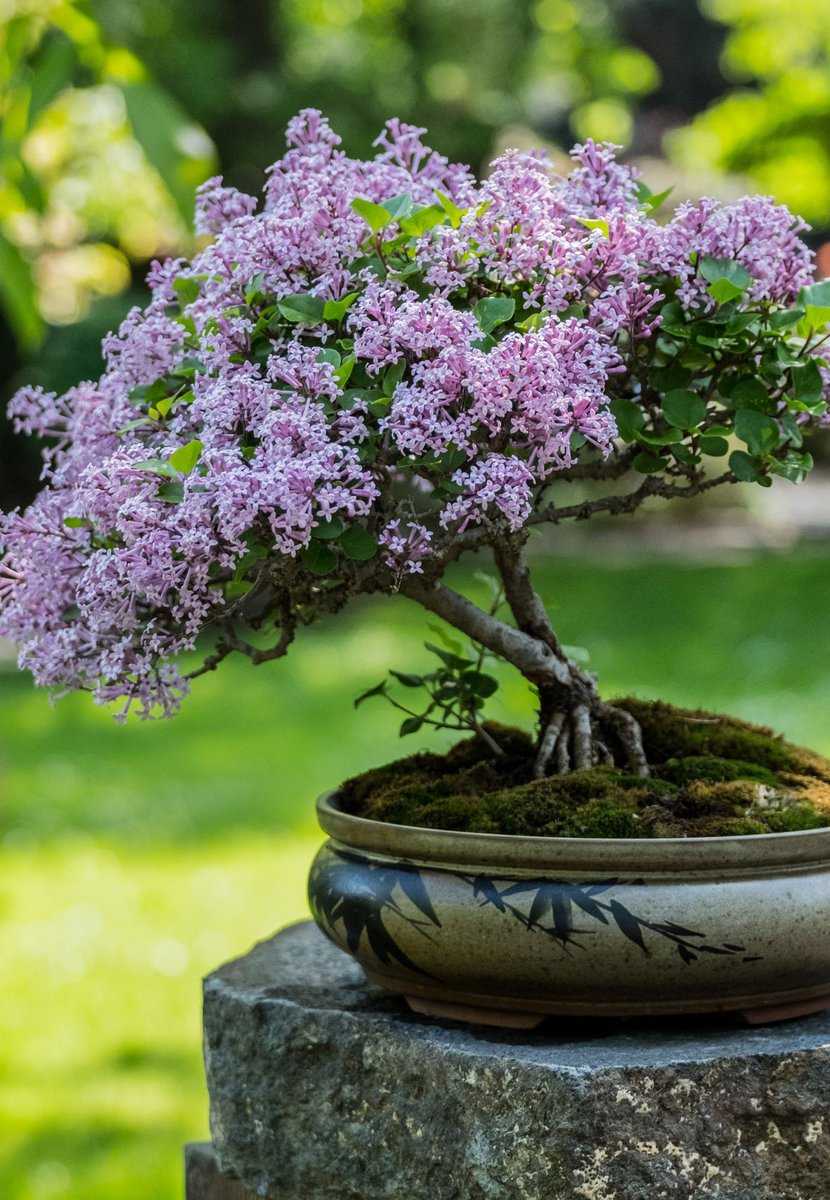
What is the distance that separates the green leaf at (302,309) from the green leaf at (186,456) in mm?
186

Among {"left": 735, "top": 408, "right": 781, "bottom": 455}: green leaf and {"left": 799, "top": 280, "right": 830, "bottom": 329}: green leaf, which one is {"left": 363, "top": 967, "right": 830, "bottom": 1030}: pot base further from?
{"left": 799, "top": 280, "right": 830, "bottom": 329}: green leaf

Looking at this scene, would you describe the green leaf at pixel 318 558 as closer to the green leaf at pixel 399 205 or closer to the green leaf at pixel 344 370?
the green leaf at pixel 344 370

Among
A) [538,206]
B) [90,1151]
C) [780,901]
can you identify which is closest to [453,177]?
[538,206]

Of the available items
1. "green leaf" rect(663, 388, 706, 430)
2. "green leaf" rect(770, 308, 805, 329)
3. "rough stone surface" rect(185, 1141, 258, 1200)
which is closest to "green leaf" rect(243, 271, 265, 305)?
"green leaf" rect(663, 388, 706, 430)

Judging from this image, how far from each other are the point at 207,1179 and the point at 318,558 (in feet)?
2.86

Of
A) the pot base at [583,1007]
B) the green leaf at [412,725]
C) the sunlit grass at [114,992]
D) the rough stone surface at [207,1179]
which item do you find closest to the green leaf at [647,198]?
the green leaf at [412,725]

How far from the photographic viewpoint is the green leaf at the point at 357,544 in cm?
146

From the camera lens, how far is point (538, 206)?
5.02 feet

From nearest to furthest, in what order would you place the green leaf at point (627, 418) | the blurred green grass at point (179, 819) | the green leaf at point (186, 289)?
the green leaf at point (627, 418)
the green leaf at point (186, 289)
the blurred green grass at point (179, 819)

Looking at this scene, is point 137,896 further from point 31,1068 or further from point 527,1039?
point 527,1039

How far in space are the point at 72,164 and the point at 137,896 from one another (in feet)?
19.6

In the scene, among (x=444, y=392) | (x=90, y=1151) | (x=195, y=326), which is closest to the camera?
(x=444, y=392)

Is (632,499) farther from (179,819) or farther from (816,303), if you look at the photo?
(179,819)

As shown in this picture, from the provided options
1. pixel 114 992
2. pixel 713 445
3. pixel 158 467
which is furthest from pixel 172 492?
pixel 114 992
